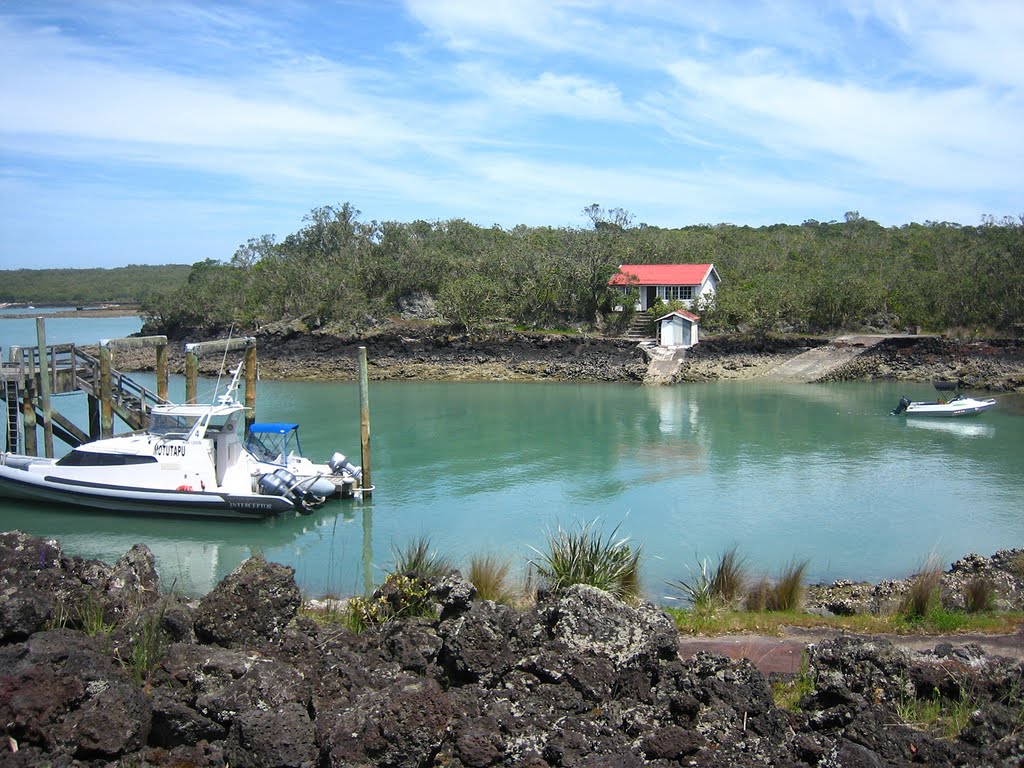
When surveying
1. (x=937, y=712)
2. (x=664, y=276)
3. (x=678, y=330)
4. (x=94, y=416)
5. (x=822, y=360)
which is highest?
(x=664, y=276)

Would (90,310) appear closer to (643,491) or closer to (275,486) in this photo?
(275,486)

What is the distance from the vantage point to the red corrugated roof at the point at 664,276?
186ft

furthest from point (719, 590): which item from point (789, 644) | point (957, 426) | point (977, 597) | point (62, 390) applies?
point (957, 426)

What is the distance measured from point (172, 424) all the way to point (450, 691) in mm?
15288

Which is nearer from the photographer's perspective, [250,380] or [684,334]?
[250,380]

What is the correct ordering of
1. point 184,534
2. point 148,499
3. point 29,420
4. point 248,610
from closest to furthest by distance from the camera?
point 248,610
point 184,534
point 148,499
point 29,420

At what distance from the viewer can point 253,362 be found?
82.1ft

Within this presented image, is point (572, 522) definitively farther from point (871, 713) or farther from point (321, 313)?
point (321, 313)

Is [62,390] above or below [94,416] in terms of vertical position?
above


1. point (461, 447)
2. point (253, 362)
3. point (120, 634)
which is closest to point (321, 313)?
point (461, 447)

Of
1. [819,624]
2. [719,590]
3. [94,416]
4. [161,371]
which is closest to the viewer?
[819,624]

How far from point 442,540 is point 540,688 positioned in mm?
12028

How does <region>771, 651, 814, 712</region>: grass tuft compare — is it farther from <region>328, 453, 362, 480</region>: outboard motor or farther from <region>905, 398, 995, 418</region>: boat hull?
<region>905, 398, 995, 418</region>: boat hull

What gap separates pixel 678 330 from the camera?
170 ft
